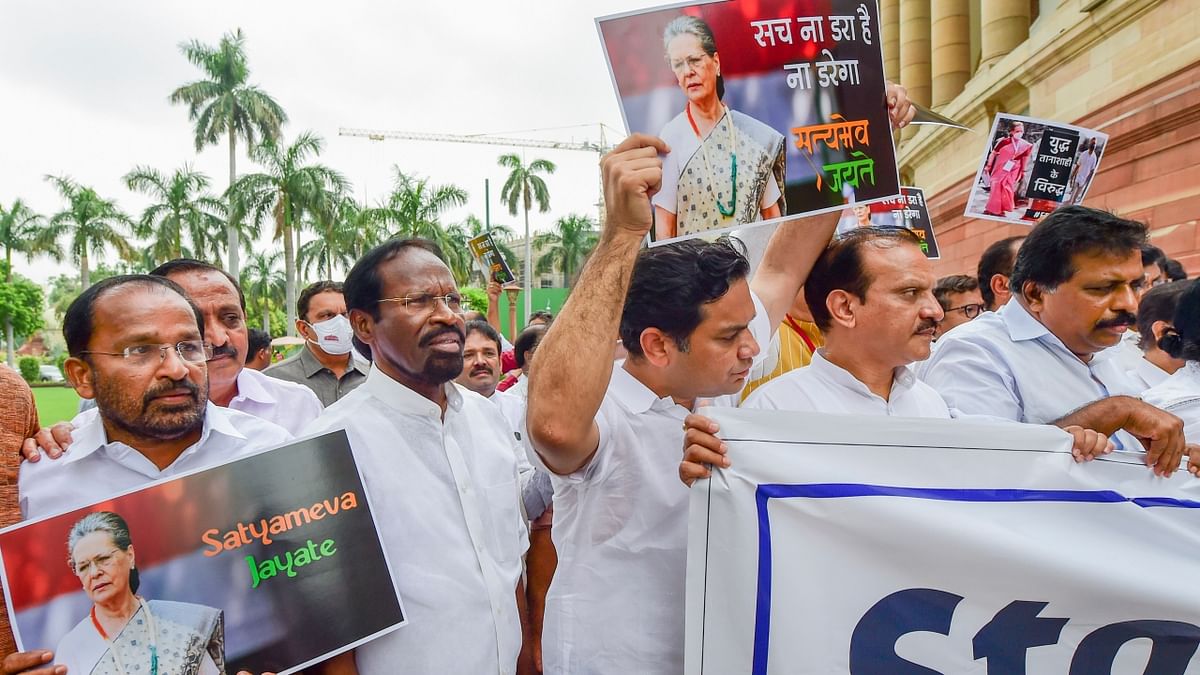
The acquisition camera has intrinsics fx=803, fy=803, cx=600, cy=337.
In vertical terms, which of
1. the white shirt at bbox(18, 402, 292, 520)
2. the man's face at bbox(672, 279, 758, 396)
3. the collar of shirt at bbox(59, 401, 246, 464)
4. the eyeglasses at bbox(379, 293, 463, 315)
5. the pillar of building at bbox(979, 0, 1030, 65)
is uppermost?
the pillar of building at bbox(979, 0, 1030, 65)

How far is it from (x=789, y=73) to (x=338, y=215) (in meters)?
32.3

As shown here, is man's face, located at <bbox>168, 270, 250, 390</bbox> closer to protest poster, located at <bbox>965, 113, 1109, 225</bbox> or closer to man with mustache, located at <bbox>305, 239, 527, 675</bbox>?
man with mustache, located at <bbox>305, 239, 527, 675</bbox>

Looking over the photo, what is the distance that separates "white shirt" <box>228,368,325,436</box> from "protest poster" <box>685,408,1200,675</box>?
1.97 metres

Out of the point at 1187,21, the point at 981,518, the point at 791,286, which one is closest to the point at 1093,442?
the point at 981,518

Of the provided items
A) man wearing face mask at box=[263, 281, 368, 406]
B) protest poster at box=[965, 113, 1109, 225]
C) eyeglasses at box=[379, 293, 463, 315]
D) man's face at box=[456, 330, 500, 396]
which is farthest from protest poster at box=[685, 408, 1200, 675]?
man wearing face mask at box=[263, 281, 368, 406]

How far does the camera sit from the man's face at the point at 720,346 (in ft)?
6.38

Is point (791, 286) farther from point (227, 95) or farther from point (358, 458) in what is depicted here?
point (227, 95)

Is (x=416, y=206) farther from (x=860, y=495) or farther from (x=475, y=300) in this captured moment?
(x=860, y=495)

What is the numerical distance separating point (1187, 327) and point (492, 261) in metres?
6.47

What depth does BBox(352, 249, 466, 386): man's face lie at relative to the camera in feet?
7.35

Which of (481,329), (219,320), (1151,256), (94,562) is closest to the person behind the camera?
(94,562)

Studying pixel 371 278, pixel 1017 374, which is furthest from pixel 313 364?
pixel 1017 374

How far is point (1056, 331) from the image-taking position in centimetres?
268

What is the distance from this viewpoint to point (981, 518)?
190cm
